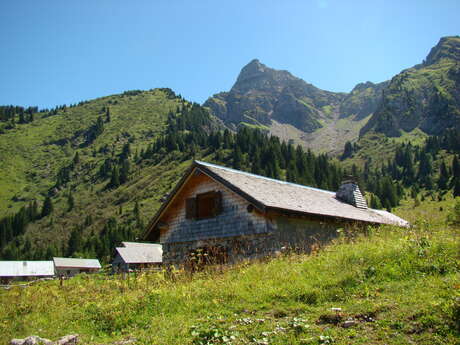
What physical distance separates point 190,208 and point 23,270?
78.2m

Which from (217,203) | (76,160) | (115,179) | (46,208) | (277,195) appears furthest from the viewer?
(76,160)

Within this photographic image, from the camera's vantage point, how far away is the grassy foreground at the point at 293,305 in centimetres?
656

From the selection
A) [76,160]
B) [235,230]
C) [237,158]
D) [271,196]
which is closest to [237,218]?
[235,230]

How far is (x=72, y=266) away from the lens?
84.6m

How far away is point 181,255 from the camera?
20.1 metres

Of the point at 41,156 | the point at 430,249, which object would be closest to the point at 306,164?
the point at 430,249

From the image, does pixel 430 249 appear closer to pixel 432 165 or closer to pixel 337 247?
pixel 337 247

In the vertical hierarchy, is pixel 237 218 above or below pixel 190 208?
below

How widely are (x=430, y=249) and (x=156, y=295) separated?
7140 millimetres

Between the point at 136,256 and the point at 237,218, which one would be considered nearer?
the point at 237,218

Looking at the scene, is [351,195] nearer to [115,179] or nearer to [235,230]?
[235,230]

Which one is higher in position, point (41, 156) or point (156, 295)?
point (41, 156)

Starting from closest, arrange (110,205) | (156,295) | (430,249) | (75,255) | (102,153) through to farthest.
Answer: (430,249)
(156,295)
(75,255)
(110,205)
(102,153)

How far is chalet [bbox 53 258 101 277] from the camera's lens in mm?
82562
